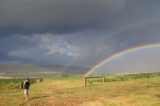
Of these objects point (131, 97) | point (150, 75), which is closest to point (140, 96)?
point (131, 97)

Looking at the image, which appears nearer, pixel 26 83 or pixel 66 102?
pixel 66 102

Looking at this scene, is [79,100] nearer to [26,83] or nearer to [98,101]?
[98,101]

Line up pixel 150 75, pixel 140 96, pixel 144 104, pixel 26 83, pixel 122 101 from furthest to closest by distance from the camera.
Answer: pixel 150 75 < pixel 26 83 < pixel 140 96 < pixel 122 101 < pixel 144 104

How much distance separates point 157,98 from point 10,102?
15.1 meters

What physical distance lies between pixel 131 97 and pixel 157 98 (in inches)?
99.8

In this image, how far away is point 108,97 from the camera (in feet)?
108

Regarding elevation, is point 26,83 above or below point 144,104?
above

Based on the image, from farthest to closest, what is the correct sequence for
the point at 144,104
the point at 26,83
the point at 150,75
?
1. the point at 150,75
2. the point at 26,83
3. the point at 144,104

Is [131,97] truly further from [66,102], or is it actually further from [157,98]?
[66,102]

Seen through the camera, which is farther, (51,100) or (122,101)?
(51,100)

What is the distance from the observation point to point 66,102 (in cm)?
3078

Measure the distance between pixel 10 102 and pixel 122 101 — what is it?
11.8m

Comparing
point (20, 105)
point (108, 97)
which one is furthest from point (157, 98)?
point (20, 105)

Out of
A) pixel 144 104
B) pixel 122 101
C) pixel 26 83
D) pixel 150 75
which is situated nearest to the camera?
pixel 144 104
